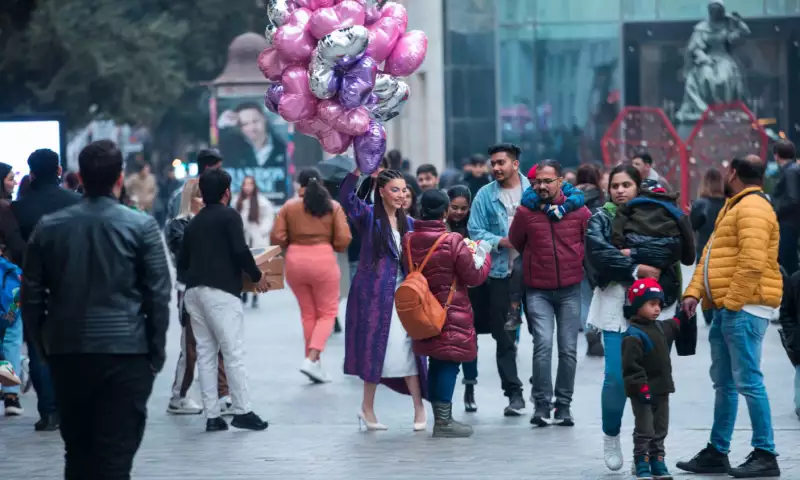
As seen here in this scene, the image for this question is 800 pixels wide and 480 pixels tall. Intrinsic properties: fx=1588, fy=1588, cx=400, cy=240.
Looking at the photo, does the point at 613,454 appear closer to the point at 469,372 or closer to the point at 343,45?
the point at 469,372

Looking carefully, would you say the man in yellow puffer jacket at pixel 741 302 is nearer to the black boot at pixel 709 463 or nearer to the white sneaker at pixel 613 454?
the black boot at pixel 709 463

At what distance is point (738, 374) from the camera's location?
28.6 feet

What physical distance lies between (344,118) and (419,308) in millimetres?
1308

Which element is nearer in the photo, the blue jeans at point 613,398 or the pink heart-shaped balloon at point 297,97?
the blue jeans at point 613,398

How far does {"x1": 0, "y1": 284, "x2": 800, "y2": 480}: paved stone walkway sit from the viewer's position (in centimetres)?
911

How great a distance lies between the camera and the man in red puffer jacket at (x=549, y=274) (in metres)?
10.5

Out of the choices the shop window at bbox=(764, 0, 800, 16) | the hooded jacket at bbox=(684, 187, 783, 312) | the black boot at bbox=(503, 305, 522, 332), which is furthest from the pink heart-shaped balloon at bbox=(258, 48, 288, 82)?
the shop window at bbox=(764, 0, 800, 16)

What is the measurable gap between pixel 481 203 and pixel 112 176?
15.5 ft

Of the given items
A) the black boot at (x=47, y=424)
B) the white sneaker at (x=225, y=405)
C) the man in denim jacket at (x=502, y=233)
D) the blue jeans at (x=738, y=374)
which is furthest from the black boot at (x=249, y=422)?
the blue jeans at (x=738, y=374)

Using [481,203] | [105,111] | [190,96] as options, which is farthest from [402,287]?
[190,96]

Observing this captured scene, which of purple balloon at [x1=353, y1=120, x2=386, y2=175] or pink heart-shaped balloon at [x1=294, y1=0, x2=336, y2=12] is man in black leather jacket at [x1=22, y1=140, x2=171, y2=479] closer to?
purple balloon at [x1=353, y1=120, x2=386, y2=175]

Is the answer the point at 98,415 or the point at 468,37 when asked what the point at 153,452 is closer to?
the point at 98,415

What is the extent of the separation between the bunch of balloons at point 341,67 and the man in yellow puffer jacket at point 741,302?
250 cm

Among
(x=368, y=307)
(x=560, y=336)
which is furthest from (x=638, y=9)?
(x=368, y=307)
